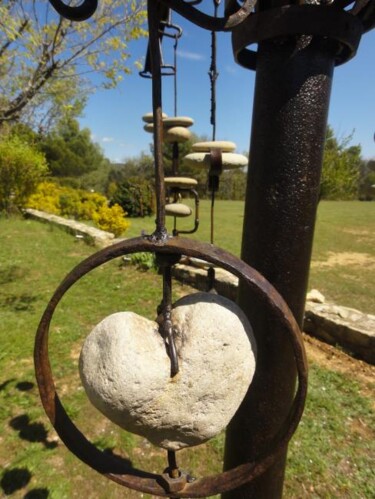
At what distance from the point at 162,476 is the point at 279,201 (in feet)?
3.09

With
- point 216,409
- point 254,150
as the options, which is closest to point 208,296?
point 216,409

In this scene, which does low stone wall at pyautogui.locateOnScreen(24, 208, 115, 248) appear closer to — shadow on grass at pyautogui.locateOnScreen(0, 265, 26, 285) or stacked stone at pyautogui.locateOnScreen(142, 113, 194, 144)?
shadow on grass at pyautogui.locateOnScreen(0, 265, 26, 285)

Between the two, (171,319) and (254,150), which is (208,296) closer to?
(171,319)

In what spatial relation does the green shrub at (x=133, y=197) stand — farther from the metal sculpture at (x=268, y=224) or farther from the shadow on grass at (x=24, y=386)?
the metal sculpture at (x=268, y=224)

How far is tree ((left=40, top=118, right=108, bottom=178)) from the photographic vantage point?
3578 cm

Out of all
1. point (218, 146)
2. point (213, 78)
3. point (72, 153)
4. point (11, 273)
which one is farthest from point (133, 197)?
point (72, 153)

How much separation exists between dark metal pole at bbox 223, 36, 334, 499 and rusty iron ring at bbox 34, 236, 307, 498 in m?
0.25

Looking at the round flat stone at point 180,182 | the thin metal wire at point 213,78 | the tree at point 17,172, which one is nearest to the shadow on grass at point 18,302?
the round flat stone at point 180,182

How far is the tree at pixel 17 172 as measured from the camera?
46.9 feet

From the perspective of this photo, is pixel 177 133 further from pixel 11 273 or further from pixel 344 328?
pixel 11 273

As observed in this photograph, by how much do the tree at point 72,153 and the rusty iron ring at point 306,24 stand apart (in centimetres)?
3685

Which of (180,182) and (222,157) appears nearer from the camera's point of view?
(222,157)

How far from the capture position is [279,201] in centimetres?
116

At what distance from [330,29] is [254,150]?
0.38 meters
